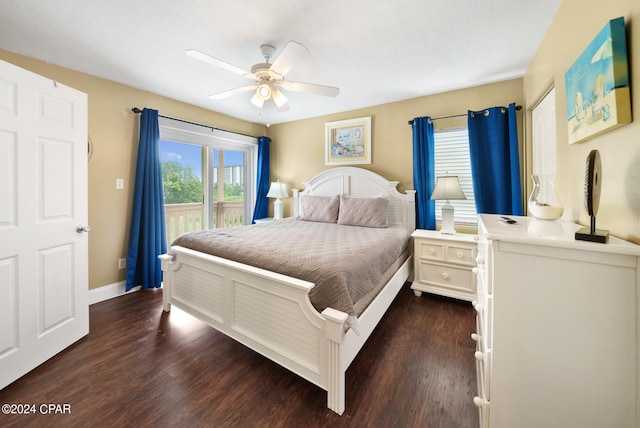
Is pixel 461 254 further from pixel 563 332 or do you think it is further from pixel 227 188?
pixel 227 188

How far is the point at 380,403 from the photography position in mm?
1443

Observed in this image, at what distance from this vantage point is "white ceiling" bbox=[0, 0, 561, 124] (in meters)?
1.67

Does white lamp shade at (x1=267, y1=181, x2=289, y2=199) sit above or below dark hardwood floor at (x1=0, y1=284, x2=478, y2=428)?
above

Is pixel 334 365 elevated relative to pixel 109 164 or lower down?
lower down

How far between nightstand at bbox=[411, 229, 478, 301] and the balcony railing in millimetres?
2995

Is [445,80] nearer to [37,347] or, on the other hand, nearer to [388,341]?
[388,341]

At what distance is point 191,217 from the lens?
3.76 meters

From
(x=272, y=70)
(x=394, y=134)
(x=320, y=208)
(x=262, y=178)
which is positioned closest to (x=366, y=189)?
(x=320, y=208)

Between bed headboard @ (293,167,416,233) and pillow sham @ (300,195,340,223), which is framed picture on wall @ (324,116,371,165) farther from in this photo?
pillow sham @ (300,195,340,223)

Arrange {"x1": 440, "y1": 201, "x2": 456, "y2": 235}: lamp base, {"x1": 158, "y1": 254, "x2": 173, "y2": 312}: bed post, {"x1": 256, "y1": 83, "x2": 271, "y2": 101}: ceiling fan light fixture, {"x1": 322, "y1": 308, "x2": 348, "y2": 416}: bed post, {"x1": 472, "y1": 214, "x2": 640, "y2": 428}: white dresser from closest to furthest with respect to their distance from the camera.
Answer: {"x1": 472, "y1": 214, "x2": 640, "y2": 428}: white dresser < {"x1": 322, "y1": 308, "x2": 348, "y2": 416}: bed post < {"x1": 256, "y1": 83, "x2": 271, "y2": 101}: ceiling fan light fixture < {"x1": 158, "y1": 254, "x2": 173, "y2": 312}: bed post < {"x1": 440, "y1": 201, "x2": 456, "y2": 235}: lamp base

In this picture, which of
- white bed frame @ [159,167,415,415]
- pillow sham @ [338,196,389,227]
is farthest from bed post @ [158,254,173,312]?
pillow sham @ [338,196,389,227]

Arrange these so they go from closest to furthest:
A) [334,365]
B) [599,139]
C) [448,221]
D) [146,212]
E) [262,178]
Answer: [599,139] → [334,365] → [448,221] → [146,212] → [262,178]

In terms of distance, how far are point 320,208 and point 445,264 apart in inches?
66.9

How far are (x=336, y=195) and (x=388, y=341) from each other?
2.19 meters
